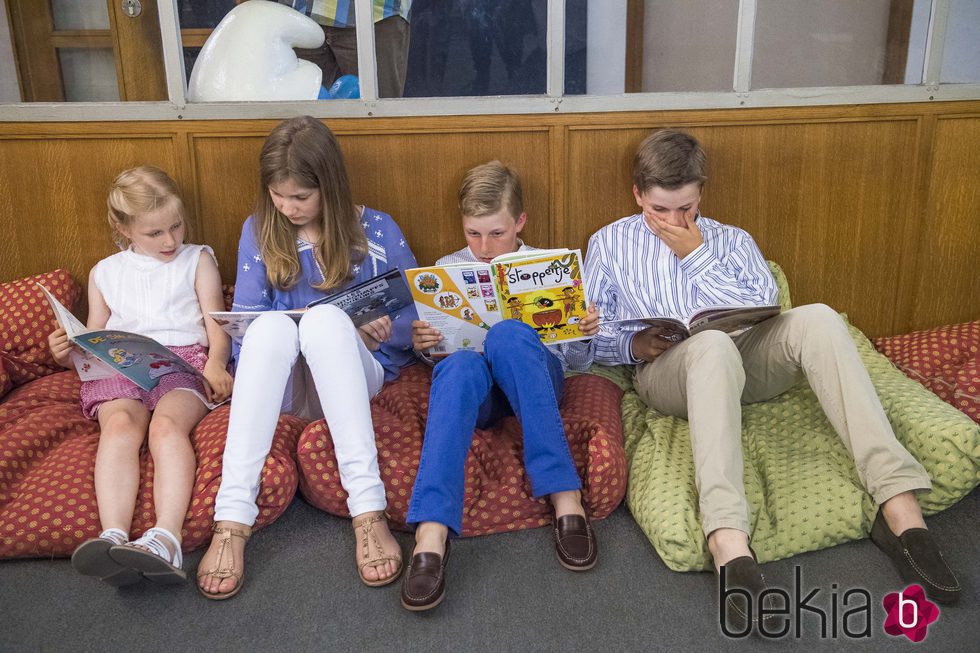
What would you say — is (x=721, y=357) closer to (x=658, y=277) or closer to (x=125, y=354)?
(x=658, y=277)

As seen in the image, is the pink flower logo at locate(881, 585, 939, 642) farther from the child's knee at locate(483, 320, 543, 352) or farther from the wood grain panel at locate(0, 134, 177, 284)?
the wood grain panel at locate(0, 134, 177, 284)

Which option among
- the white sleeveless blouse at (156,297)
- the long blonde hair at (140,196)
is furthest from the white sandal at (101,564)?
the long blonde hair at (140,196)

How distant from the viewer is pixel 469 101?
2.44 m

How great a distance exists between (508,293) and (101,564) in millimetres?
1071

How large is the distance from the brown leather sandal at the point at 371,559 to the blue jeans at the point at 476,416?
11 cm

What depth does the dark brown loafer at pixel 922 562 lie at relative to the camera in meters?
1.59

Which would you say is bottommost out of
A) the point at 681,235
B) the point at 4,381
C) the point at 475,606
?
the point at 475,606

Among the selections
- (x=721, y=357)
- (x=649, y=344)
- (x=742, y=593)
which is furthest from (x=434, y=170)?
(x=742, y=593)

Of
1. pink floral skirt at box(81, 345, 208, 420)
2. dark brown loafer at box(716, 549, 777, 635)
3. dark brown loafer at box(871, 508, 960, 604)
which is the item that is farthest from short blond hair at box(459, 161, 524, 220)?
dark brown loafer at box(871, 508, 960, 604)

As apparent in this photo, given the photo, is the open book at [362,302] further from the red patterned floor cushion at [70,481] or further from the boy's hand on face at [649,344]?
the boy's hand on face at [649,344]

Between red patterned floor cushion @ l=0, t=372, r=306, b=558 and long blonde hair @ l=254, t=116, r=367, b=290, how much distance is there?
0.42m

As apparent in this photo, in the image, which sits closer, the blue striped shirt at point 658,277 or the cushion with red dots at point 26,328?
the blue striped shirt at point 658,277

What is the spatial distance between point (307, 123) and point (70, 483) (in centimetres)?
107

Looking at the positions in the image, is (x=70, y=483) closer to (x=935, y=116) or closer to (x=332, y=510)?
(x=332, y=510)
